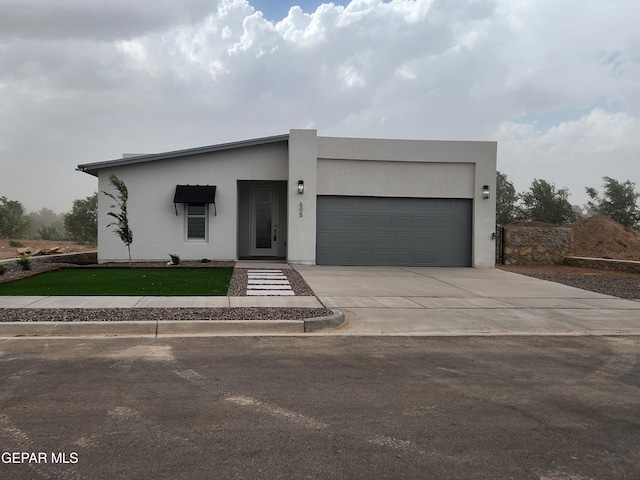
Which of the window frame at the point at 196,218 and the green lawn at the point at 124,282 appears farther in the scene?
the window frame at the point at 196,218

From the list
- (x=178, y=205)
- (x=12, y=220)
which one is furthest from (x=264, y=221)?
(x=12, y=220)

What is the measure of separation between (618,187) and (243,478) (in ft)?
127

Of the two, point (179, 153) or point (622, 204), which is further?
point (622, 204)

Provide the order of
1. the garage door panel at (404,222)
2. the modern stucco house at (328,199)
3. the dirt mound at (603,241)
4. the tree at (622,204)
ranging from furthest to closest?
the tree at (622,204) → the dirt mound at (603,241) → the garage door panel at (404,222) → the modern stucco house at (328,199)

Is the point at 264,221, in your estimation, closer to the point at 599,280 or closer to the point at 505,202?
the point at 599,280

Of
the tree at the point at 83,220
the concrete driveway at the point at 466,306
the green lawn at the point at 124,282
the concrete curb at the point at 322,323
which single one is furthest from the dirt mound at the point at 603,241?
the tree at the point at 83,220

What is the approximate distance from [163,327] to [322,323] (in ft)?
7.85

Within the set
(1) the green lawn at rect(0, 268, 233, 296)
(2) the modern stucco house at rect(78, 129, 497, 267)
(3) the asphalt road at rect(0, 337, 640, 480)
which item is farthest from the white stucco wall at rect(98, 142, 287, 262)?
(3) the asphalt road at rect(0, 337, 640, 480)

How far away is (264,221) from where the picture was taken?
19.0 m

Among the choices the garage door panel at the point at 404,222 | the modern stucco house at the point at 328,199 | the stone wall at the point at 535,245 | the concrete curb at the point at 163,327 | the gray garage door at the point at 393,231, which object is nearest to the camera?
the concrete curb at the point at 163,327

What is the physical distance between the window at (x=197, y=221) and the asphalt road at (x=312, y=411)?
1080 centimetres

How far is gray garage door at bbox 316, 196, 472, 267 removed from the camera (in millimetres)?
17203

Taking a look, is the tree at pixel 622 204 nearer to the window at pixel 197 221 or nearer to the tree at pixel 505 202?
the tree at pixel 505 202

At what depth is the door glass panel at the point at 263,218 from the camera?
62.0 feet
